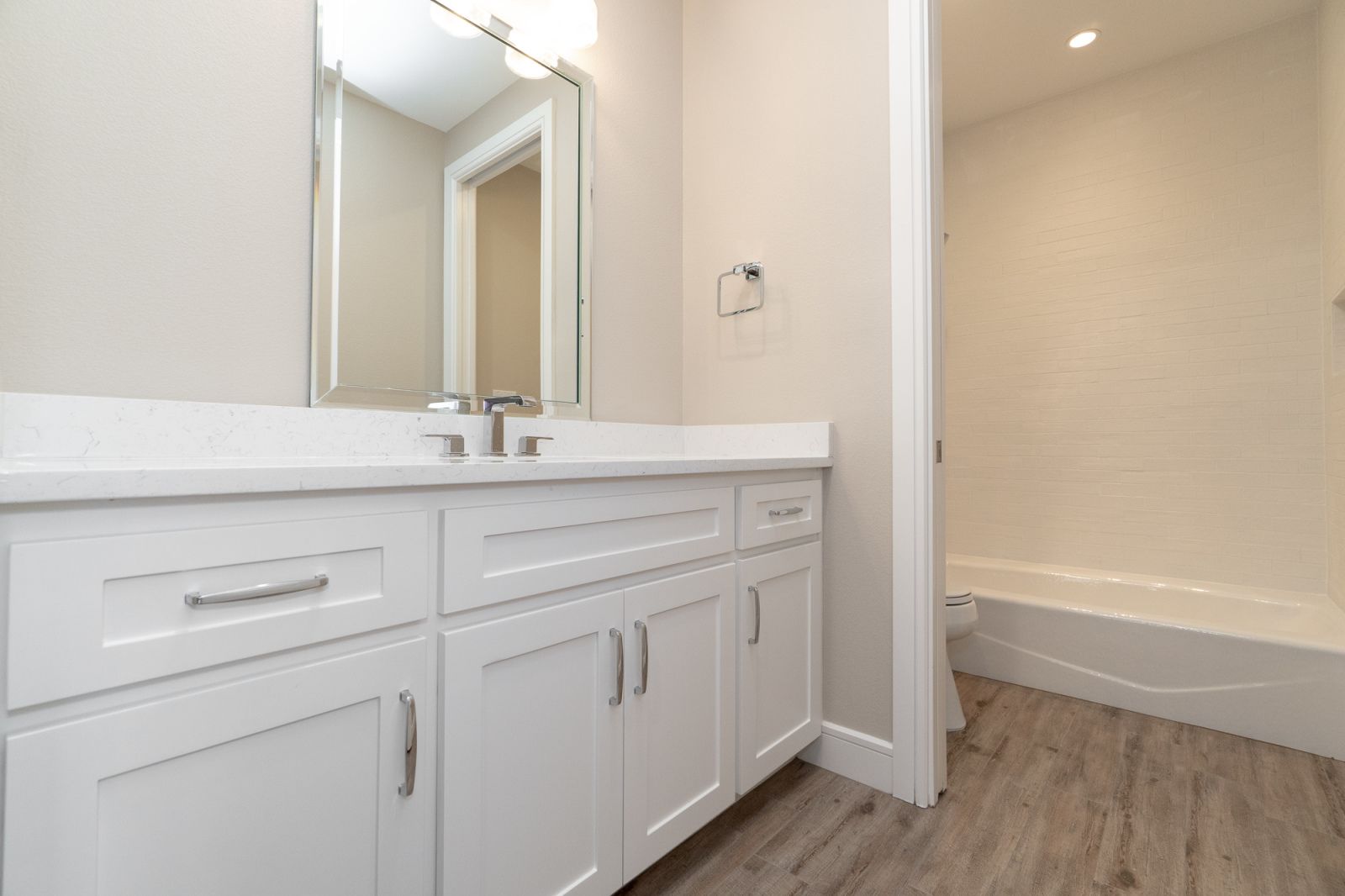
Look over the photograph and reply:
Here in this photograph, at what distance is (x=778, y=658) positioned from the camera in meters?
1.56

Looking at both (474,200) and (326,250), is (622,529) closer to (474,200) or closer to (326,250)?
(326,250)

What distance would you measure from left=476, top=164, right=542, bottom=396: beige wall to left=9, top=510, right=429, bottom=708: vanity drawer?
0.82 metres

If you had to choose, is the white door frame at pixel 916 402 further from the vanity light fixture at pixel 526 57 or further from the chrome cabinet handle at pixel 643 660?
the vanity light fixture at pixel 526 57

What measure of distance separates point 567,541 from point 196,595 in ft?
1.69

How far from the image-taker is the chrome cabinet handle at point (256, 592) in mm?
671

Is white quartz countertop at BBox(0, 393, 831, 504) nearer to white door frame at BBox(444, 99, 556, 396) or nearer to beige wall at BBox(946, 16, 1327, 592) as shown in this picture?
white door frame at BBox(444, 99, 556, 396)

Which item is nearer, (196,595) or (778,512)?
A: (196,595)

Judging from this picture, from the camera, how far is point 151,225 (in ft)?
3.55

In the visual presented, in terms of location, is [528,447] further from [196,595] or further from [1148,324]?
[1148,324]

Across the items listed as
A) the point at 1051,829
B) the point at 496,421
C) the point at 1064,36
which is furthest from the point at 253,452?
the point at 1064,36

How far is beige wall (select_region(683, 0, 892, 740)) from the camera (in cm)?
170

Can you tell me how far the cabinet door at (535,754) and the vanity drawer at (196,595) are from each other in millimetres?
153


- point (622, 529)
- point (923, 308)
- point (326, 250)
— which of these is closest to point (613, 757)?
point (622, 529)

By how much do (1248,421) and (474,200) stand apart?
3138 mm
